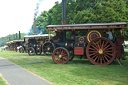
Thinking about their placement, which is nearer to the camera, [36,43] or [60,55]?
[60,55]

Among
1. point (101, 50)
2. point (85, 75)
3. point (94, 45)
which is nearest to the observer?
point (85, 75)

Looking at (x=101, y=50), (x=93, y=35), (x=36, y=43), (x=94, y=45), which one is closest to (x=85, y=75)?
(x=101, y=50)

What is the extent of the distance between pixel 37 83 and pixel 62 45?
537cm

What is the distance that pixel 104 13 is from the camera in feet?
51.4

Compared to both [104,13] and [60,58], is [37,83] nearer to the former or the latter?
[60,58]

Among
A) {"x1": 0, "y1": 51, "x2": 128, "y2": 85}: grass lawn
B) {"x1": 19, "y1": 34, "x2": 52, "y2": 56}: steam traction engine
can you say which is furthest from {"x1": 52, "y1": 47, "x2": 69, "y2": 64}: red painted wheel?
{"x1": 19, "y1": 34, "x2": 52, "y2": 56}: steam traction engine

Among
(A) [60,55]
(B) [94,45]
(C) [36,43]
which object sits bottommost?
(A) [60,55]

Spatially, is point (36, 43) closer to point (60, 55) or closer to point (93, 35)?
point (60, 55)

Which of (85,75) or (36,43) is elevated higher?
(36,43)

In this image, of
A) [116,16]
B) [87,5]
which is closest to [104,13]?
[116,16]

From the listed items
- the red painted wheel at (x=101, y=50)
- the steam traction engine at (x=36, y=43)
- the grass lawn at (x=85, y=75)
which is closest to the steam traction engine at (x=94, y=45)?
the red painted wheel at (x=101, y=50)

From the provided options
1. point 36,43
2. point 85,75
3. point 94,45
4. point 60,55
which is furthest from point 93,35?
point 36,43

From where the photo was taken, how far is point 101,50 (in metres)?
8.64

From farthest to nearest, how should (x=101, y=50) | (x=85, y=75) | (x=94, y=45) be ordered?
(x=94, y=45) → (x=101, y=50) → (x=85, y=75)
